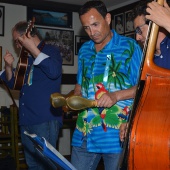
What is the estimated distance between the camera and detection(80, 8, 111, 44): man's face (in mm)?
1738

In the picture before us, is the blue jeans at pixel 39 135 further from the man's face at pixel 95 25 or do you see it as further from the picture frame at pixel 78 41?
the picture frame at pixel 78 41

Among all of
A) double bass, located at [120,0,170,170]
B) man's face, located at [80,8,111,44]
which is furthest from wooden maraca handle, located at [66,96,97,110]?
man's face, located at [80,8,111,44]

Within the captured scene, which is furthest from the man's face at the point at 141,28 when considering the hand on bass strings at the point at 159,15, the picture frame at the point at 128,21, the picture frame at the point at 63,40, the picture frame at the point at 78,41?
the picture frame at the point at 78,41

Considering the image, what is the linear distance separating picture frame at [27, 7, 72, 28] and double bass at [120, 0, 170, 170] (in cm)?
435

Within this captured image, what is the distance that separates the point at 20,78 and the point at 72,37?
3050 millimetres

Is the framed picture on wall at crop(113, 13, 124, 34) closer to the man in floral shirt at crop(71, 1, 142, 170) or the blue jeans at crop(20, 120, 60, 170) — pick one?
the blue jeans at crop(20, 120, 60, 170)

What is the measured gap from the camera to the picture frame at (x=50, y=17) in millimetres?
5156

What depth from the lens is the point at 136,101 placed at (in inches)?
38.4

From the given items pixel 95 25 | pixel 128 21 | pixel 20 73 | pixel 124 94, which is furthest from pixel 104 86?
pixel 128 21

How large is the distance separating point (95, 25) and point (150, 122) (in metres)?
0.93

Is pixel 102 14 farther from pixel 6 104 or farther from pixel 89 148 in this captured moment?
pixel 6 104

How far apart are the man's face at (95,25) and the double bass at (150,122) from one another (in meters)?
0.77

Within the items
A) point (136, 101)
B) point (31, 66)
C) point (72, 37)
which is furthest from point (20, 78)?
point (72, 37)

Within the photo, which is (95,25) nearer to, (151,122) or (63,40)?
(151,122)
